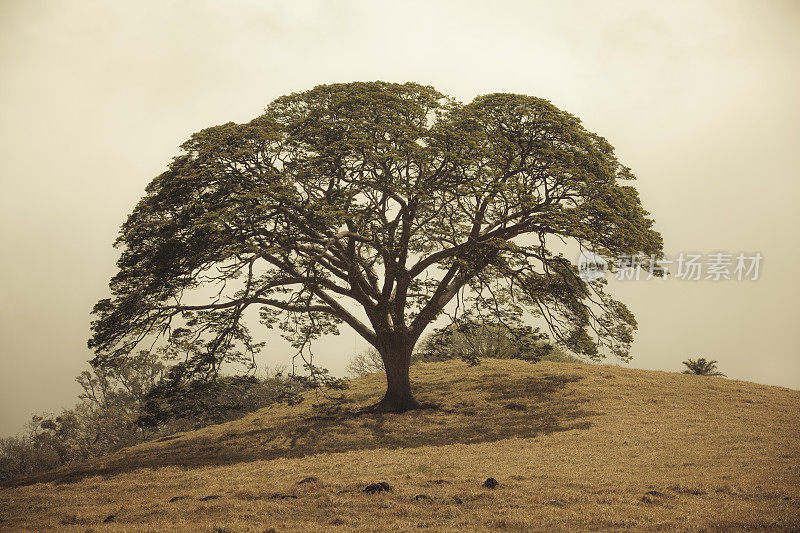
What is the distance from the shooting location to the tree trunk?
21.4m

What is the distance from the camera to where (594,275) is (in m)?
20.5

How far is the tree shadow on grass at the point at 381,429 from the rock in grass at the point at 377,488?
18.1 ft

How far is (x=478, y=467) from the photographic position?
13516 millimetres

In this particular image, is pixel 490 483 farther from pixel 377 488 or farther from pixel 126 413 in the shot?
pixel 126 413

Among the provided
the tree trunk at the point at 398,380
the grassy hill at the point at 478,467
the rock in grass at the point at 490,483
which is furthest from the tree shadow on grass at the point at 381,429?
the rock in grass at the point at 490,483

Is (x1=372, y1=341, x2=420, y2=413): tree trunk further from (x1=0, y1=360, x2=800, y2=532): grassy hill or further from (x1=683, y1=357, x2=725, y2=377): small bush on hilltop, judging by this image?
(x1=683, y1=357, x2=725, y2=377): small bush on hilltop

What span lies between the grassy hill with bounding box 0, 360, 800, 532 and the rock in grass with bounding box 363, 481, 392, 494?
0.21 m

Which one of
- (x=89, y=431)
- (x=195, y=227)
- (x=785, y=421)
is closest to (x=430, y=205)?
(x=195, y=227)

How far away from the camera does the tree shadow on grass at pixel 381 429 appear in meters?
17.3

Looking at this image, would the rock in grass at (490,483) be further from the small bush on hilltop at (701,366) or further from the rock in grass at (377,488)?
the small bush on hilltop at (701,366)

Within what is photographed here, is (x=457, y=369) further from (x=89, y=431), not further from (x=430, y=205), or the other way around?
(x=89, y=431)

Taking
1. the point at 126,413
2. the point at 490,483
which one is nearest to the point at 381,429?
the point at 490,483

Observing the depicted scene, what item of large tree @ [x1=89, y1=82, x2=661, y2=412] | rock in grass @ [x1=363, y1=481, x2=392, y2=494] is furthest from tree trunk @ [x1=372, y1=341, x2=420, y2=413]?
rock in grass @ [x1=363, y1=481, x2=392, y2=494]

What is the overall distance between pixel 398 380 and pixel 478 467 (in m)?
8.32
